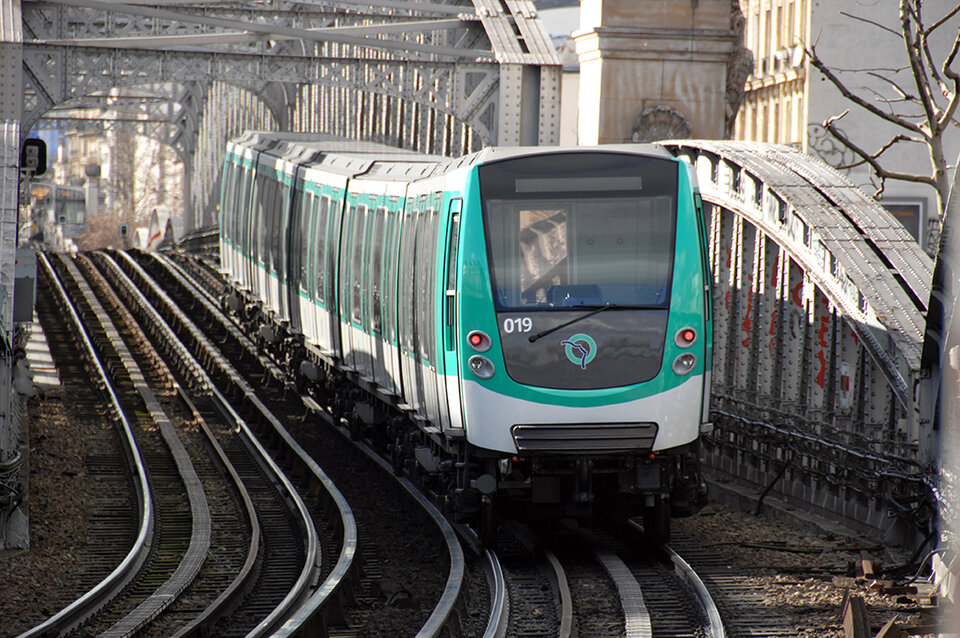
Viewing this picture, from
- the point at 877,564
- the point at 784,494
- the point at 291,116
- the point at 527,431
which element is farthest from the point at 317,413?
the point at 291,116

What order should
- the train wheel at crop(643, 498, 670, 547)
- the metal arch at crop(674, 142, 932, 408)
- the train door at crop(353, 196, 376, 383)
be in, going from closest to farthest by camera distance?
the train wheel at crop(643, 498, 670, 547) < the metal arch at crop(674, 142, 932, 408) < the train door at crop(353, 196, 376, 383)

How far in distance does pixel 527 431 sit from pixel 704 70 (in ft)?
42.7

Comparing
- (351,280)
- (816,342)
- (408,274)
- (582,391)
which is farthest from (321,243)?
(582,391)

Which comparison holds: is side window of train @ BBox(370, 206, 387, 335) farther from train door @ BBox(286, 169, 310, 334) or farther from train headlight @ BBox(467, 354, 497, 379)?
train door @ BBox(286, 169, 310, 334)

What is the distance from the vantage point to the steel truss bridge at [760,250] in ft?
39.0

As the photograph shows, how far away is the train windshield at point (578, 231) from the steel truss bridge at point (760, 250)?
212 centimetres

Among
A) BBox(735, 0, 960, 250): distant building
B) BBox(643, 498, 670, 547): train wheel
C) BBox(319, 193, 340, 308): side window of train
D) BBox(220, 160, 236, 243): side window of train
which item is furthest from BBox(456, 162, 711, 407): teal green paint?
BBox(735, 0, 960, 250): distant building

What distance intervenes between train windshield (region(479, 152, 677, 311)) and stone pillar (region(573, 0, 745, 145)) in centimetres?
1157

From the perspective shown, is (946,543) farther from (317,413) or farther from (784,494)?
(317,413)

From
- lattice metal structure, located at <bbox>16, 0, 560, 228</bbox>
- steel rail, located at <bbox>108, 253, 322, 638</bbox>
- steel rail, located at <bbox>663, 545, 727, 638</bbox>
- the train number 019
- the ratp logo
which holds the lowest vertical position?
steel rail, located at <bbox>108, 253, 322, 638</bbox>

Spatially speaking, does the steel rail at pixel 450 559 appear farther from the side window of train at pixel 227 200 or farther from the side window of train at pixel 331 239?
the side window of train at pixel 227 200

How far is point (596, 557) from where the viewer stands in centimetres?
1159

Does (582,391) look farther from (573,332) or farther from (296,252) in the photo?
(296,252)

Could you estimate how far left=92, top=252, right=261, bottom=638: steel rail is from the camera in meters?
9.94
